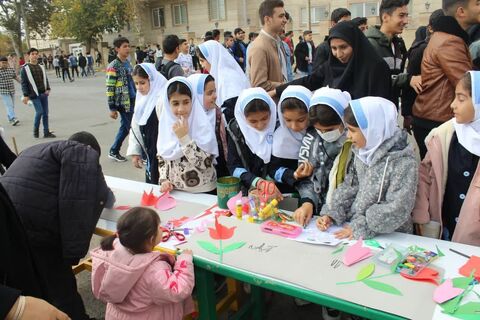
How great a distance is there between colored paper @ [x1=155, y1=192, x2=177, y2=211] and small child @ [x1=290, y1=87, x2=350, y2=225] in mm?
753

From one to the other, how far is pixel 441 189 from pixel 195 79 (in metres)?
1.67

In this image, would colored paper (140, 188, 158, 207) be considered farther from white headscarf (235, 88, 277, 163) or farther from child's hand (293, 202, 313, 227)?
child's hand (293, 202, 313, 227)

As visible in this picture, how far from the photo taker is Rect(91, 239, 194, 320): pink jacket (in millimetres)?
1683

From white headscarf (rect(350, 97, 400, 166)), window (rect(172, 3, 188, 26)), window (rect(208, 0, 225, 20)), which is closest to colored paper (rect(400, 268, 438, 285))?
white headscarf (rect(350, 97, 400, 166))

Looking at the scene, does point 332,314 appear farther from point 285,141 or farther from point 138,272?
point 138,272

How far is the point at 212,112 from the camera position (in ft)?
9.30

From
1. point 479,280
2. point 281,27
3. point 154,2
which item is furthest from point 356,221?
point 154,2

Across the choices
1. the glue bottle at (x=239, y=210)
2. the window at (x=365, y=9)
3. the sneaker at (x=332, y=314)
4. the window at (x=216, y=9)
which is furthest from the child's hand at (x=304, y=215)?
the window at (x=216, y=9)

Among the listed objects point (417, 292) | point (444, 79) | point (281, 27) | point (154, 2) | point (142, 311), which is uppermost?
point (154, 2)

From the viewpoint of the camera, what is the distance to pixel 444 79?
107 inches

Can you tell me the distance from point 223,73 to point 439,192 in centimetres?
214

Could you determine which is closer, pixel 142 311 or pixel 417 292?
pixel 417 292

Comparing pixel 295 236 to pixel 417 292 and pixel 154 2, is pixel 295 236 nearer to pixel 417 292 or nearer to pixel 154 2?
pixel 417 292

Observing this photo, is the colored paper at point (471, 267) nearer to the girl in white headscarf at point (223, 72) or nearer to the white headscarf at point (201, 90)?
the white headscarf at point (201, 90)
